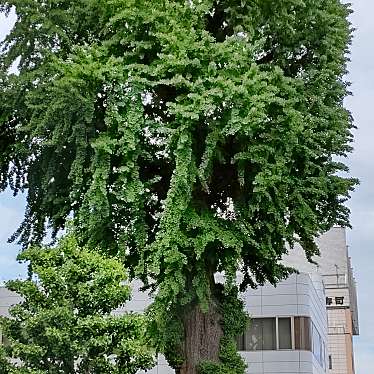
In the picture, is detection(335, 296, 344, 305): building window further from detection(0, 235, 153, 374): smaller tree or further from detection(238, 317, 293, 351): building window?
detection(0, 235, 153, 374): smaller tree

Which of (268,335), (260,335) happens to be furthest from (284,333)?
(260,335)

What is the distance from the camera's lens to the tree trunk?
47.9 feet

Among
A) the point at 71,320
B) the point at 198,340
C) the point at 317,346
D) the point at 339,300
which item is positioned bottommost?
the point at 71,320

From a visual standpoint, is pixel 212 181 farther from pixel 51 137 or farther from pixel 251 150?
pixel 51 137

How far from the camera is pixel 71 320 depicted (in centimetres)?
1135

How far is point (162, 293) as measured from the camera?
1339 cm

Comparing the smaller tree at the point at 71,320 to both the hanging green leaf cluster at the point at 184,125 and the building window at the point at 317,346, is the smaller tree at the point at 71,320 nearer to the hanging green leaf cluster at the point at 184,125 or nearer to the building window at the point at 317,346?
the hanging green leaf cluster at the point at 184,125

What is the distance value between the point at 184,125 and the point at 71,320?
405cm

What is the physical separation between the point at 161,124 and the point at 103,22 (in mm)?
2379

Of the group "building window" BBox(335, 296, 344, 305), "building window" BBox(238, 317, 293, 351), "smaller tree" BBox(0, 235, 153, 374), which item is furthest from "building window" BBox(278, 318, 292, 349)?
"building window" BBox(335, 296, 344, 305)

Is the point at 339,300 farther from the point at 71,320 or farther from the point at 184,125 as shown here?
the point at 71,320

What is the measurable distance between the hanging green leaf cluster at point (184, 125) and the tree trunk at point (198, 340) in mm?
472

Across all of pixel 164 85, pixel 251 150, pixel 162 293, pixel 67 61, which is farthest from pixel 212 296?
pixel 67 61

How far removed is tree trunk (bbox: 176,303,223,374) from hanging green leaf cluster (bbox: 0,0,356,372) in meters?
0.47
